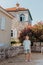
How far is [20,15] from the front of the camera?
46656 millimetres

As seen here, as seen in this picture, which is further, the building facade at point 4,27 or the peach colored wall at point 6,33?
the peach colored wall at point 6,33

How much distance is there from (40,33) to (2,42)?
704cm

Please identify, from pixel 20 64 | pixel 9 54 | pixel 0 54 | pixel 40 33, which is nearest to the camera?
pixel 20 64

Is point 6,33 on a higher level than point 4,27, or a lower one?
lower

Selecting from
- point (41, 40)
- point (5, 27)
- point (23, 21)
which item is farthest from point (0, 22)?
point (23, 21)

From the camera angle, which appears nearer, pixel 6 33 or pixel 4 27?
pixel 4 27

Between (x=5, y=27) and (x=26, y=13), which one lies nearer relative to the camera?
(x=5, y=27)

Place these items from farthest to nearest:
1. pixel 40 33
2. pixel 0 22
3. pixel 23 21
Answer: pixel 23 21, pixel 40 33, pixel 0 22

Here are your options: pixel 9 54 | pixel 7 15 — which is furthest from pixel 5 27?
pixel 9 54

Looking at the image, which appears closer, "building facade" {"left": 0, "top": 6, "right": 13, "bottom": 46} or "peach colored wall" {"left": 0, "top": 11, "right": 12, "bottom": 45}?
"building facade" {"left": 0, "top": 6, "right": 13, "bottom": 46}

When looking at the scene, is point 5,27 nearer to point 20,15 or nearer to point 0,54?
point 0,54

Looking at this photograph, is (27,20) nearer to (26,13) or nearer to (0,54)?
(26,13)

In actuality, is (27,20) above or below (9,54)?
above

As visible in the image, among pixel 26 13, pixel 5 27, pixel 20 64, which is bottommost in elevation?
pixel 20 64
